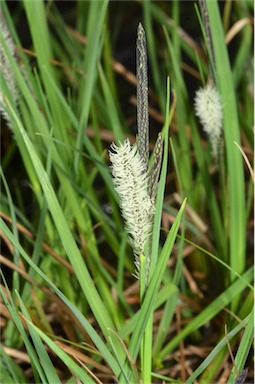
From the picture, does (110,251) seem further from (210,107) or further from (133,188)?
(133,188)

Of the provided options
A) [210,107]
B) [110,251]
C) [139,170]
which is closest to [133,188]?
[139,170]

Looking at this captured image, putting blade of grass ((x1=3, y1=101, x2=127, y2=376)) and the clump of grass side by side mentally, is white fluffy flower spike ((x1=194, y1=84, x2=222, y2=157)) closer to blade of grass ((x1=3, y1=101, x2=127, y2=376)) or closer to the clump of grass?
the clump of grass

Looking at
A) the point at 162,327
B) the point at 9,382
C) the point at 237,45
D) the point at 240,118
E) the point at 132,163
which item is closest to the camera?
the point at 132,163

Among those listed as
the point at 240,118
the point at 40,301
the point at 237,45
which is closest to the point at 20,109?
the point at 40,301

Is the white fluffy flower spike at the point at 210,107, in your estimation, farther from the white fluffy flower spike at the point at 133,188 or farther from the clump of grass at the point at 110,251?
the white fluffy flower spike at the point at 133,188

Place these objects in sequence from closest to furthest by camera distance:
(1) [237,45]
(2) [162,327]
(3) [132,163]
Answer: (3) [132,163], (2) [162,327], (1) [237,45]

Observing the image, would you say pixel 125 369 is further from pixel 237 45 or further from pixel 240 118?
pixel 237 45

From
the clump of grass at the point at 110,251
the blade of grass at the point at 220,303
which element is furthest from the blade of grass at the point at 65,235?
the blade of grass at the point at 220,303

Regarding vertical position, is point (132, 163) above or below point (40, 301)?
above

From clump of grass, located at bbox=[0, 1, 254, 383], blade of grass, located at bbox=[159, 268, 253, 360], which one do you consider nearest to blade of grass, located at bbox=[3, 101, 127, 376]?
clump of grass, located at bbox=[0, 1, 254, 383]
